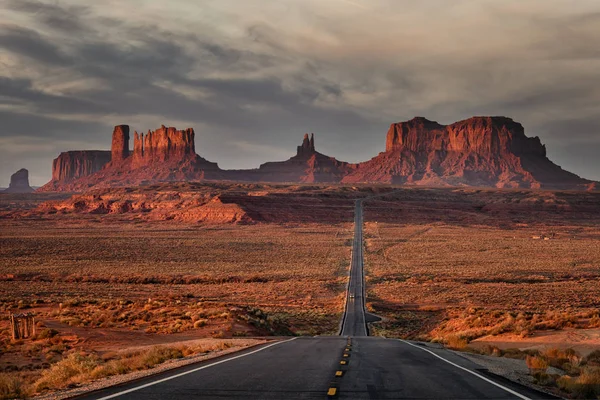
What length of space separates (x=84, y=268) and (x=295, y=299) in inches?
1224

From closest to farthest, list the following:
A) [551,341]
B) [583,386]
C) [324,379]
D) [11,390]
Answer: [11,390] < [583,386] < [324,379] < [551,341]

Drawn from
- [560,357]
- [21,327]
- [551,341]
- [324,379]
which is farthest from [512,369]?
[21,327]

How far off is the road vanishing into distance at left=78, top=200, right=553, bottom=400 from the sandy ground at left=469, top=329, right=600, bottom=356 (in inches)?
254

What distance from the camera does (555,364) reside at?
15555 millimetres

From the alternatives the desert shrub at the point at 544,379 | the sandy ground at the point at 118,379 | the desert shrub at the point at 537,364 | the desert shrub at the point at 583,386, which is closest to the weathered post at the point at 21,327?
the sandy ground at the point at 118,379

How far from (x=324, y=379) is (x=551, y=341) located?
14603 millimetres

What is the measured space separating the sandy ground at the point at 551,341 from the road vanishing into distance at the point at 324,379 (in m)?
6.44

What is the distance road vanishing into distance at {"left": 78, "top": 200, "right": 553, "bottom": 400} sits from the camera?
9641mm

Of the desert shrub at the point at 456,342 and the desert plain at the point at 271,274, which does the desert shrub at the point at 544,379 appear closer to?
the desert plain at the point at 271,274

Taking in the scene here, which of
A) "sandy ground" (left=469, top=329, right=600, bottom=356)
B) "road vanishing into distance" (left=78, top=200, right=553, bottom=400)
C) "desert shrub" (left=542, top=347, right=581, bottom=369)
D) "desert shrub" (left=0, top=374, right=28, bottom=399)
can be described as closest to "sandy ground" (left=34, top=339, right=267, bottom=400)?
"road vanishing into distance" (left=78, top=200, right=553, bottom=400)

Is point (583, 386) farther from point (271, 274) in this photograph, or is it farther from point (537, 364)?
point (271, 274)

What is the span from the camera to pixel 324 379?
11180 mm

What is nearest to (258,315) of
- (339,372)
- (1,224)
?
(339,372)

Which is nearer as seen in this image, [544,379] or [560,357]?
[544,379]
